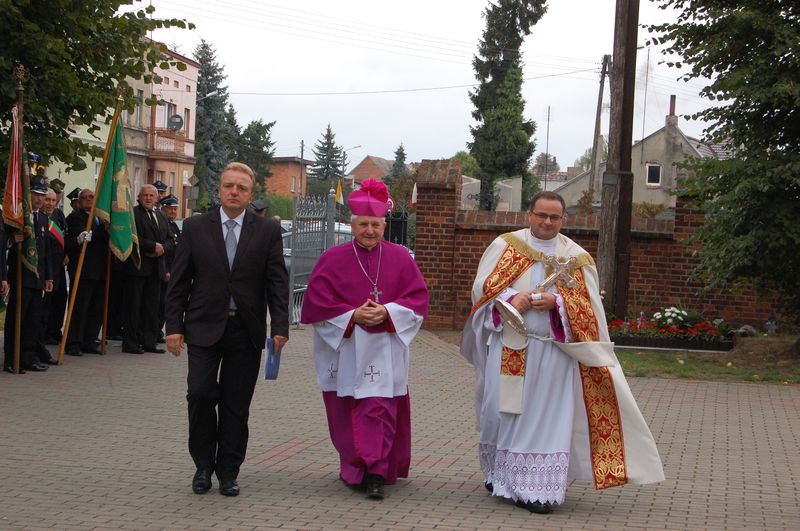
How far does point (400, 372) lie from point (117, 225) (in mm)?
6910

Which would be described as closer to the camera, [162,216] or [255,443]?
[255,443]

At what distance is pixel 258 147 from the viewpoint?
96.8 meters

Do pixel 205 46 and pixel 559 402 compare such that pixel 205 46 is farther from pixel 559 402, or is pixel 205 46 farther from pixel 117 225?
pixel 559 402

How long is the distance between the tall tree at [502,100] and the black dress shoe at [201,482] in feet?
168

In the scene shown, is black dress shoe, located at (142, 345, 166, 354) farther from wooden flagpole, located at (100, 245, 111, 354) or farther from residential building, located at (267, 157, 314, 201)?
residential building, located at (267, 157, 314, 201)

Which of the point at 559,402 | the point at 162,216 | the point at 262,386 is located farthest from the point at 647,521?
the point at 162,216

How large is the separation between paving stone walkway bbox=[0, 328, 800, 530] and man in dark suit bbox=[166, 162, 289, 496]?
32 centimetres

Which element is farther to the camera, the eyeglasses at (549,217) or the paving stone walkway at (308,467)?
the eyeglasses at (549,217)

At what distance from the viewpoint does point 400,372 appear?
7.48 m

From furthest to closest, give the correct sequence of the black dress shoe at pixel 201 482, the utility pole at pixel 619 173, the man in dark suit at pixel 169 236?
the utility pole at pixel 619 173 < the man in dark suit at pixel 169 236 < the black dress shoe at pixel 201 482

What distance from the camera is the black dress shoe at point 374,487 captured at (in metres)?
7.17

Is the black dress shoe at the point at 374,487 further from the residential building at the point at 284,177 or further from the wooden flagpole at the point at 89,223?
the residential building at the point at 284,177

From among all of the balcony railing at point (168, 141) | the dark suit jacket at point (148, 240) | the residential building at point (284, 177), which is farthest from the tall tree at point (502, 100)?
the residential building at point (284, 177)

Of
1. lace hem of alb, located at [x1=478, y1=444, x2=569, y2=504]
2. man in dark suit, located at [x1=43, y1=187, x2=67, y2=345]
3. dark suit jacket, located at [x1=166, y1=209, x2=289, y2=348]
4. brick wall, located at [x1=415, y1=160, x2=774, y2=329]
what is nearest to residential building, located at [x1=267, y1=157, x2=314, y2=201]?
brick wall, located at [x1=415, y1=160, x2=774, y2=329]
